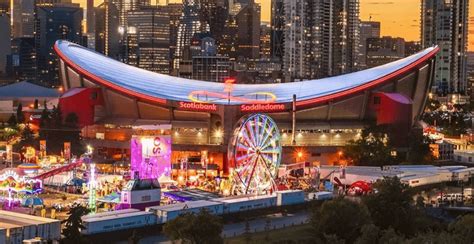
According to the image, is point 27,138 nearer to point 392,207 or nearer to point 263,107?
point 263,107

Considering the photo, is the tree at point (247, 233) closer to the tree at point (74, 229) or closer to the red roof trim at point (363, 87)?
the tree at point (74, 229)

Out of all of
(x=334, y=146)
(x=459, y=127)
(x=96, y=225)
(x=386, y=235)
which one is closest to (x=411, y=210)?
(x=386, y=235)

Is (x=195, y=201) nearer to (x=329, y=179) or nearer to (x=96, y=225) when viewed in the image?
(x=96, y=225)

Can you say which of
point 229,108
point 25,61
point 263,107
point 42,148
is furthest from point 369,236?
point 25,61

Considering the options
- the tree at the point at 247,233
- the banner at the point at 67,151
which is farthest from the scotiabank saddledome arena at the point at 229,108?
the tree at the point at 247,233

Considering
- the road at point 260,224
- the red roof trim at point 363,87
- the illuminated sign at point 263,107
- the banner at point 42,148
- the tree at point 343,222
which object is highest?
the red roof trim at point 363,87
